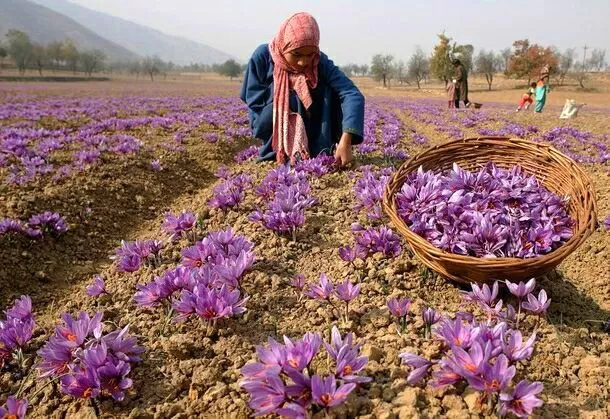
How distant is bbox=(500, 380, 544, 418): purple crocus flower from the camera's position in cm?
152

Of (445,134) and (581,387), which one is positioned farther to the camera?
(445,134)

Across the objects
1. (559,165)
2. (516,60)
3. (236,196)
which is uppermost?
(516,60)

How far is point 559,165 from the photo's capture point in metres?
3.03

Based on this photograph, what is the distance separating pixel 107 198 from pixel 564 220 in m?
5.52

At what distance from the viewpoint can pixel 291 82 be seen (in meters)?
5.27

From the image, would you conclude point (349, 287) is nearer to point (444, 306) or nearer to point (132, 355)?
point (444, 306)

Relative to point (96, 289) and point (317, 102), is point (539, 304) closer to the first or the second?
point (96, 289)

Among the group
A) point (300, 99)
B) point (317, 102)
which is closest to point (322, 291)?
point (300, 99)

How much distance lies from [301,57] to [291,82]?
0.40 meters

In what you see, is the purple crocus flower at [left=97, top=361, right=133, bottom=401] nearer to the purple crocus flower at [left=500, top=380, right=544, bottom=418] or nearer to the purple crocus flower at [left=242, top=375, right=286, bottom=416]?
the purple crocus flower at [left=242, top=375, right=286, bottom=416]

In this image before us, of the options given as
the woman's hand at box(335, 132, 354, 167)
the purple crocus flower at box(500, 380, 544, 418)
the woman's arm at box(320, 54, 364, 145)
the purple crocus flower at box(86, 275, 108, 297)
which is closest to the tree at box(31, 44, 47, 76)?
the woman's arm at box(320, 54, 364, 145)

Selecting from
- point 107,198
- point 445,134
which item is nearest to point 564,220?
point 107,198

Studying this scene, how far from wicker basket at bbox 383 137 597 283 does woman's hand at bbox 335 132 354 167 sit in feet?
5.58

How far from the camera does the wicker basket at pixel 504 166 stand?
2135 mm
